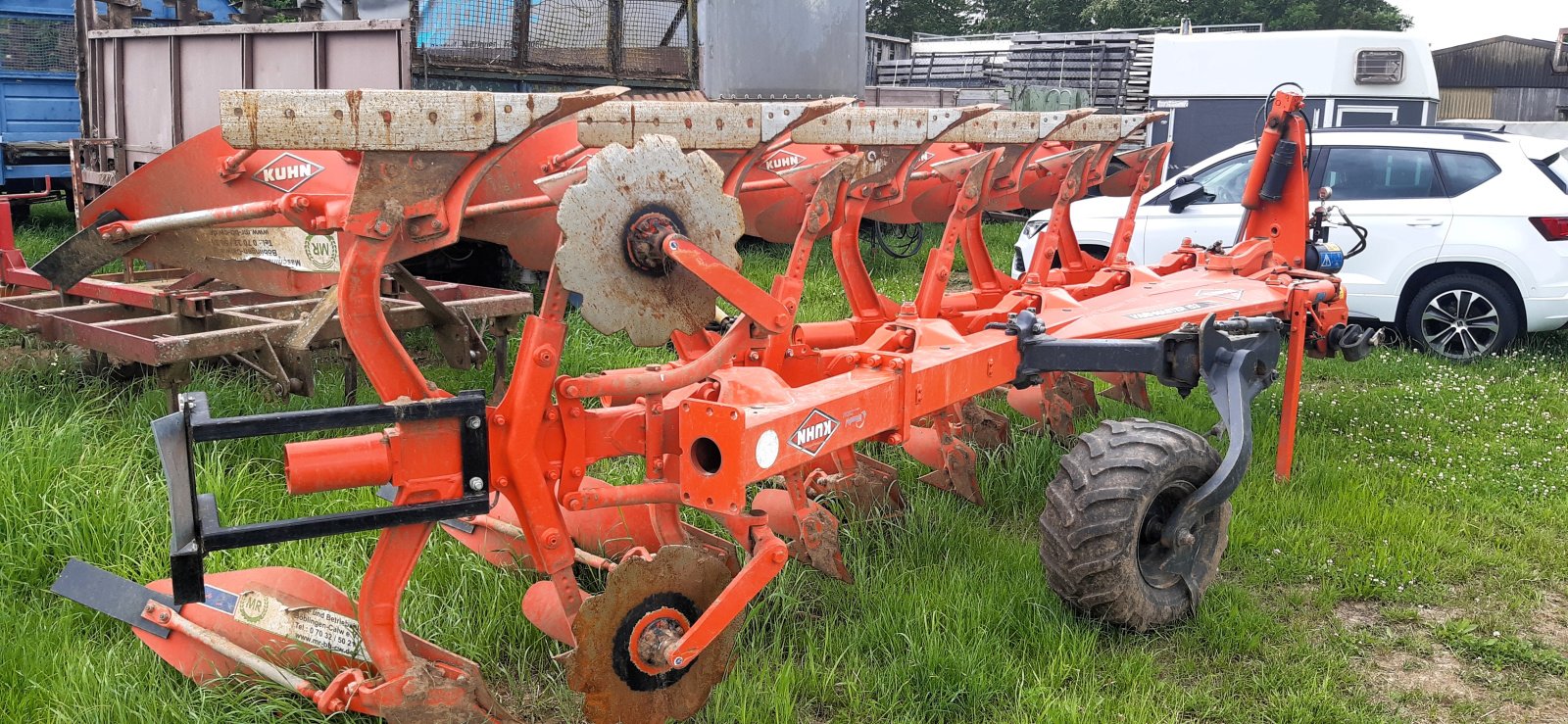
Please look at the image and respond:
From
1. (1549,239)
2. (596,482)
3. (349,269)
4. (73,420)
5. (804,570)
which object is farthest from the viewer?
(1549,239)

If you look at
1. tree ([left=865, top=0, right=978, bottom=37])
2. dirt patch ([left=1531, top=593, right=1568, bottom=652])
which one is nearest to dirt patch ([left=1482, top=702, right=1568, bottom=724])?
dirt patch ([left=1531, top=593, right=1568, bottom=652])

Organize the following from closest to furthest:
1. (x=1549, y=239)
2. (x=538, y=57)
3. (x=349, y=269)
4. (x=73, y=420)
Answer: (x=349, y=269) → (x=73, y=420) → (x=1549, y=239) → (x=538, y=57)

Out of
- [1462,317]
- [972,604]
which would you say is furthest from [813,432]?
[1462,317]

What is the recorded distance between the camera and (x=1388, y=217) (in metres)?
8.67

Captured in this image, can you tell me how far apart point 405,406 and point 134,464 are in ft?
9.16

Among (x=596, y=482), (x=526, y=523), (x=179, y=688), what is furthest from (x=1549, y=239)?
(x=179, y=688)

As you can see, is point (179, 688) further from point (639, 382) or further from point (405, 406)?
point (639, 382)

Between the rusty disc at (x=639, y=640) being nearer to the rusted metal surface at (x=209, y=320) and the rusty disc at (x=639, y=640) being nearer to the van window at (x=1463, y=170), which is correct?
the rusted metal surface at (x=209, y=320)

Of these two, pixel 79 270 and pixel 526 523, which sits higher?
pixel 79 270

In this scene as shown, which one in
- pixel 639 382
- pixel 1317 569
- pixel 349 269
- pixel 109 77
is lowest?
pixel 1317 569

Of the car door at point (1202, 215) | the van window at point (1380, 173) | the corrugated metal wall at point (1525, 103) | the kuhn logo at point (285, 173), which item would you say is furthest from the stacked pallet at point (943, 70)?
the corrugated metal wall at point (1525, 103)

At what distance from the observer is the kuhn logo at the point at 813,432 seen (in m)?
3.43

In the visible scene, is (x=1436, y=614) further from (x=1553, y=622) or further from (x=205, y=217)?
(x=205, y=217)

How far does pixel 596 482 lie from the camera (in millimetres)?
4191
